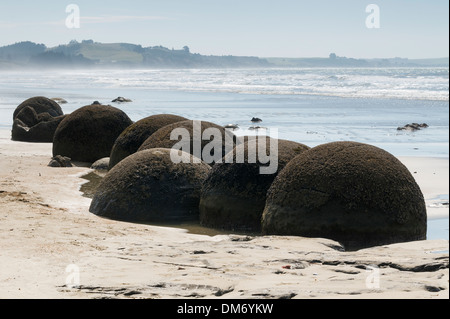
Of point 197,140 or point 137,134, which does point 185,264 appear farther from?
point 137,134

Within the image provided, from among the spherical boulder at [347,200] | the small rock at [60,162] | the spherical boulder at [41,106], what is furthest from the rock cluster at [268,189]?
the spherical boulder at [41,106]

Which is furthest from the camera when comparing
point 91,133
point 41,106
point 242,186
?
point 41,106

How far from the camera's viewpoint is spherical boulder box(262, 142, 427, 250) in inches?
359

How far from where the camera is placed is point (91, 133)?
18.2 meters

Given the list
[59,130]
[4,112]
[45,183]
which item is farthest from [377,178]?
[4,112]

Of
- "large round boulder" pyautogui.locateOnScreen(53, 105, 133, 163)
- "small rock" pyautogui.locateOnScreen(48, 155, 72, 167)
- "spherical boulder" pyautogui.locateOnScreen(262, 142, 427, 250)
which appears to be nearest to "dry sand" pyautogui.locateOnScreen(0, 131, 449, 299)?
"spherical boulder" pyautogui.locateOnScreen(262, 142, 427, 250)

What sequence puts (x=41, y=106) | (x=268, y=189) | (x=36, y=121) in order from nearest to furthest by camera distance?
(x=268, y=189) → (x=36, y=121) → (x=41, y=106)

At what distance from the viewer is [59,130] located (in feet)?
61.7

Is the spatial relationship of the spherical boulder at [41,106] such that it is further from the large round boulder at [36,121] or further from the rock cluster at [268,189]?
the rock cluster at [268,189]

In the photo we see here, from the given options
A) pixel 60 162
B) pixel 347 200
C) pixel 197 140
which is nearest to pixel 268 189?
pixel 347 200

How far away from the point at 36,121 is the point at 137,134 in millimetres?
12651

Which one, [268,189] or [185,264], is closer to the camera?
[185,264]

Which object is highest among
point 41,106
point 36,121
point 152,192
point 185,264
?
point 41,106

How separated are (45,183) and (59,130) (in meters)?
4.68
